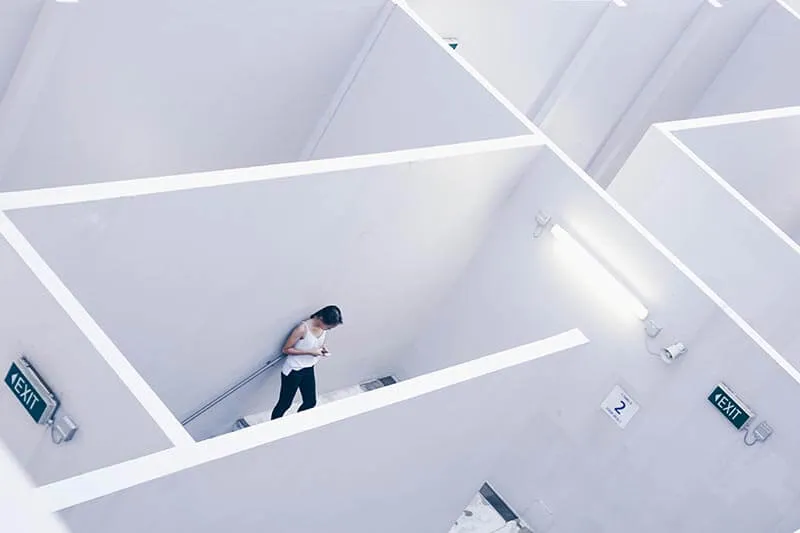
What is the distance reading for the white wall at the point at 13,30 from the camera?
5738mm

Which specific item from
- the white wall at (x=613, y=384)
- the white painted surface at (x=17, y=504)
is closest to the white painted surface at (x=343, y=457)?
the white wall at (x=613, y=384)

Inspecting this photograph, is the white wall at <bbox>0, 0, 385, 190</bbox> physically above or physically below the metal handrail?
above

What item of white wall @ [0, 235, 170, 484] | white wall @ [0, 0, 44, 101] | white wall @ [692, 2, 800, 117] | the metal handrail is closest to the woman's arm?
the metal handrail

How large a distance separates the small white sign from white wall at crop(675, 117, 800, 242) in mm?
1980

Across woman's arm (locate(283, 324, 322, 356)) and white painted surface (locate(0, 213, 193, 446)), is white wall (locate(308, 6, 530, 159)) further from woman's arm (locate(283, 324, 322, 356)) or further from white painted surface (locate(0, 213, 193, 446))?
white painted surface (locate(0, 213, 193, 446))

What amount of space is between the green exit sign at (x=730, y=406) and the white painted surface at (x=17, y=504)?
4.64 meters

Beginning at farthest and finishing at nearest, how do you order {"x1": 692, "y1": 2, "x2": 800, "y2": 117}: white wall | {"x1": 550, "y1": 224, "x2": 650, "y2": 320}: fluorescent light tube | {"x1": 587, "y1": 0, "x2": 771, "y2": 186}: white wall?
{"x1": 692, "y1": 2, "x2": 800, "y2": 117}: white wall, {"x1": 587, "y1": 0, "x2": 771, "y2": 186}: white wall, {"x1": 550, "y1": 224, "x2": 650, "y2": 320}: fluorescent light tube

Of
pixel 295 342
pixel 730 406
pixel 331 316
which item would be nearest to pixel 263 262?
pixel 331 316

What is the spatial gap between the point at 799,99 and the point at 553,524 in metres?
5.23

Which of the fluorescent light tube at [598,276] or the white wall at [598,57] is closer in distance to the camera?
the fluorescent light tube at [598,276]

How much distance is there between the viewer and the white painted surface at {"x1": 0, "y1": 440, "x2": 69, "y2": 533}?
200 centimetres

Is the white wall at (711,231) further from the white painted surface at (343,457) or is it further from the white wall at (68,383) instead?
the white wall at (68,383)

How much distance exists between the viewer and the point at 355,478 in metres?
4.92

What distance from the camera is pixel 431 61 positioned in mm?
7168
